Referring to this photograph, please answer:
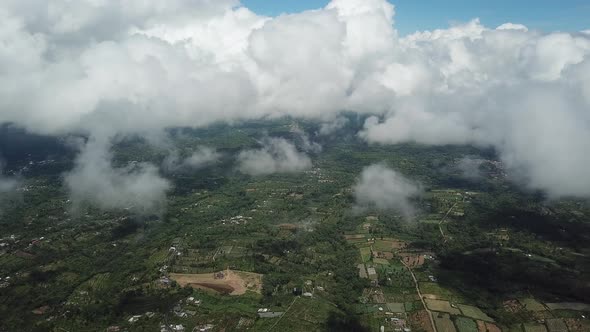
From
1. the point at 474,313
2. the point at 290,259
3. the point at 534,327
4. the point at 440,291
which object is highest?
the point at 290,259

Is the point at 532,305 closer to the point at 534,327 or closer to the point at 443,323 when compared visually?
the point at 534,327

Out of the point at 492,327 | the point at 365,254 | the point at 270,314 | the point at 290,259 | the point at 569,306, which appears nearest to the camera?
the point at 492,327

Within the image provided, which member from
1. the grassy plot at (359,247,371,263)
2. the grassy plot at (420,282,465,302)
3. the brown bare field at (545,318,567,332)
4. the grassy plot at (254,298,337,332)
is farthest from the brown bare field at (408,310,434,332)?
the grassy plot at (359,247,371,263)

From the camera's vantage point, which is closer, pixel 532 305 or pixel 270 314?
pixel 532 305

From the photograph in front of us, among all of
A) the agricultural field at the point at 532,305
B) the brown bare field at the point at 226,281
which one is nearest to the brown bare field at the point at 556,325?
the agricultural field at the point at 532,305

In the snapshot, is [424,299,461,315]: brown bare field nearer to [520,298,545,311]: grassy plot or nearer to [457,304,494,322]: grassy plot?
[457,304,494,322]: grassy plot

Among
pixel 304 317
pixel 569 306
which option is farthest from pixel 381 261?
pixel 569 306

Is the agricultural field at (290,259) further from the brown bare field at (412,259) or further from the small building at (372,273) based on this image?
the small building at (372,273)
